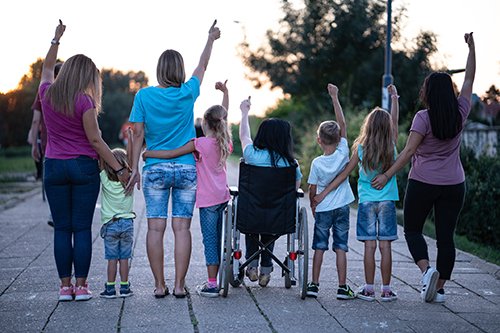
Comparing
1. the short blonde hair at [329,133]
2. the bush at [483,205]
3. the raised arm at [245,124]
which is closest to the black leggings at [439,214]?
the short blonde hair at [329,133]

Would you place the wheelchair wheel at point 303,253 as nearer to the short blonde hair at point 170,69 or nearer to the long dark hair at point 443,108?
the long dark hair at point 443,108

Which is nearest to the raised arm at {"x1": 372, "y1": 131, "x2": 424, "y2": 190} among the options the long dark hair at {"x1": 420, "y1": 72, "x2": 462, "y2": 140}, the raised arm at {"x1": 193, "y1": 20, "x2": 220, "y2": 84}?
the long dark hair at {"x1": 420, "y1": 72, "x2": 462, "y2": 140}

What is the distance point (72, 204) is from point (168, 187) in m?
0.75

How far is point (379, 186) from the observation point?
645 centimetres

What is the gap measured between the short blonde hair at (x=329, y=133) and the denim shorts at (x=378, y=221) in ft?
1.87

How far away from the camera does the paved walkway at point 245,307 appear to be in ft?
17.9

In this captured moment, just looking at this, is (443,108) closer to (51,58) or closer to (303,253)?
(303,253)

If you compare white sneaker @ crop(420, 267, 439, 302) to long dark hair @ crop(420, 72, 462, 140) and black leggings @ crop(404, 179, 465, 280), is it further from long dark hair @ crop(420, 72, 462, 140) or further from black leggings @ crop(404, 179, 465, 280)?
long dark hair @ crop(420, 72, 462, 140)

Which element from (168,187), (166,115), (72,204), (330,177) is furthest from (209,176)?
(72,204)

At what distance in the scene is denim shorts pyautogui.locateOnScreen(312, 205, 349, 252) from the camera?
659 cm

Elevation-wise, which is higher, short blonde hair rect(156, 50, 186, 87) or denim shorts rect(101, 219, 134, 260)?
short blonde hair rect(156, 50, 186, 87)

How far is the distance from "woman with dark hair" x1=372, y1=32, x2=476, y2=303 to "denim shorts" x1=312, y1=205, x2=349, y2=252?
382 millimetres

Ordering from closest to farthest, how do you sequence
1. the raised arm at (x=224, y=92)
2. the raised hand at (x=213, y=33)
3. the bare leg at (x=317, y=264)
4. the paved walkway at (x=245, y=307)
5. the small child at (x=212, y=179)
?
1. the paved walkway at (x=245, y=307)
2. the small child at (x=212, y=179)
3. the bare leg at (x=317, y=264)
4. the raised hand at (x=213, y=33)
5. the raised arm at (x=224, y=92)

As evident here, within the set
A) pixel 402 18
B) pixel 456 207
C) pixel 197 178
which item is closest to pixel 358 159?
pixel 456 207
